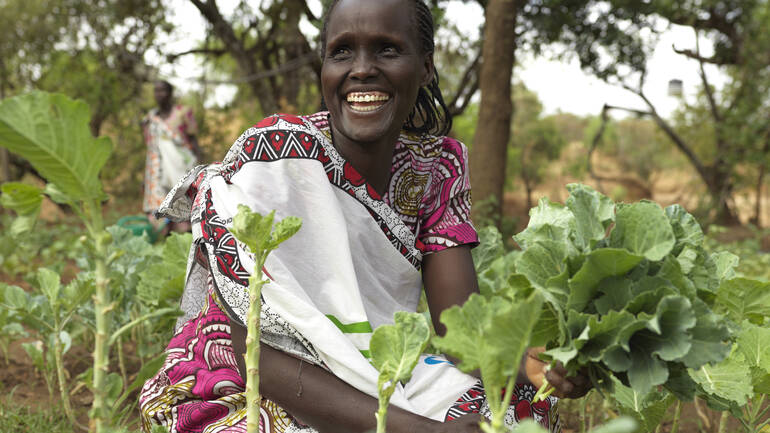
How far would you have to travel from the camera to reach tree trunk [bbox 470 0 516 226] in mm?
4930

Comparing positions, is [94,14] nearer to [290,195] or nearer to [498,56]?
[498,56]

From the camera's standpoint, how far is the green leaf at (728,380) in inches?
50.3

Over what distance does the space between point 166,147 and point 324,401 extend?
5.62 meters

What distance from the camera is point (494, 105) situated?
5.14 metres

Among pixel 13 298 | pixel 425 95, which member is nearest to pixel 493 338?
pixel 425 95

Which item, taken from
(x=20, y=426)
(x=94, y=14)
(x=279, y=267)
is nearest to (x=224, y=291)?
(x=279, y=267)

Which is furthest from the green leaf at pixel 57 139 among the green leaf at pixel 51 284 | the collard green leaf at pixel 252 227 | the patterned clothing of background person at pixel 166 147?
the patterned clothing of background person at pixel 166 147

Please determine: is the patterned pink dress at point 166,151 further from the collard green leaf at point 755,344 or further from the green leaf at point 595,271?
the green leaf at point 595,271

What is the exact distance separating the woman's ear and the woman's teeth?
0.79 feet

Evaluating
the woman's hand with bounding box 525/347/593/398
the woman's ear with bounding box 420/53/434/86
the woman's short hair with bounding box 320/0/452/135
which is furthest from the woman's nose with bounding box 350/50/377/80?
the woman's hand with bounding box 525/347/593/398

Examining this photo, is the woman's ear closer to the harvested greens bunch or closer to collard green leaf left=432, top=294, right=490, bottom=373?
the harvested greens bunch

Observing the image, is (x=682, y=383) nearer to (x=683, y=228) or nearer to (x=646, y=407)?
(x=683, y=228)

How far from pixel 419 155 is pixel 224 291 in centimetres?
72

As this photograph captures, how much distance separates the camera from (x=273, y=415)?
4.59 ft
